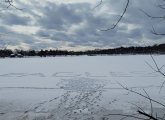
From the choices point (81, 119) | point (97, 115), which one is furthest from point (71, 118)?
point (97, 115)

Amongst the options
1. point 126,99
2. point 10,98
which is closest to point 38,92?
point 10,98

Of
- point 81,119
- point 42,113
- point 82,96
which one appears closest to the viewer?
point 81,119

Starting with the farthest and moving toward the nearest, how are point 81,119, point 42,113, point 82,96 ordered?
point 82,96 < point 42,113 < point 81,119

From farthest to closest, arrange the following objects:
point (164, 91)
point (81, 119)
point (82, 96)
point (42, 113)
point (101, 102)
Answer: point (164, 91), point (82, 96), point (101, 102), point (42, 113), point (81, 119)

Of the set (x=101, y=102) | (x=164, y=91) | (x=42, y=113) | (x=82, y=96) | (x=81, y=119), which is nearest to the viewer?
(x=81, y=119)

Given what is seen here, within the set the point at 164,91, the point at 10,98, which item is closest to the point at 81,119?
the point at 10,98

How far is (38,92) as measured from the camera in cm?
1060

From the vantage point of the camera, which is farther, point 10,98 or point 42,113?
point 10,98

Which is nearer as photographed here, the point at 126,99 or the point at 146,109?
the point at 146,109

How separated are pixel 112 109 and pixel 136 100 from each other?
4.28 ft

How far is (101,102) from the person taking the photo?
8578mm

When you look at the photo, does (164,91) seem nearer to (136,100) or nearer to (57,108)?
(136,100)

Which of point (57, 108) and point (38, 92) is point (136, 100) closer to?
point (57, 108)

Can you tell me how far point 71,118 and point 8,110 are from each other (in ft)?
6.72
